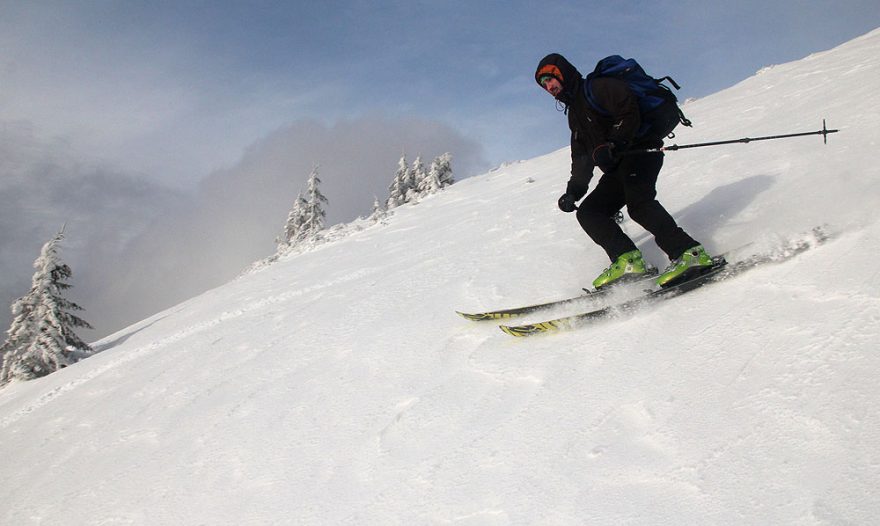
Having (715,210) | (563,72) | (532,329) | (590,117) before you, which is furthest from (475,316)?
(715,210)

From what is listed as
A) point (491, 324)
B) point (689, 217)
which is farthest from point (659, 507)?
point (689, 217)

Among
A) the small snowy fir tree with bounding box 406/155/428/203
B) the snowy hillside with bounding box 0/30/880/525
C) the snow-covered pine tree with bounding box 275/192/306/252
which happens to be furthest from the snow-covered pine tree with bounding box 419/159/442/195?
the snowy hillside with bounding box 0/30/880/525

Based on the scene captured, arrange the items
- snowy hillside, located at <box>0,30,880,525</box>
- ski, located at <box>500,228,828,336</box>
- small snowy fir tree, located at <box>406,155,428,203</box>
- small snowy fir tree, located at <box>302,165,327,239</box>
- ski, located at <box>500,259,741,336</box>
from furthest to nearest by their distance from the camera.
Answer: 1. small snowy fir tree, located at <box>406,155,428,203</box>
2. small snowy fir tree, located at <box>302,165,327,239</box>
3. ski, located at <box>500,259,741,336</box>
4. ski, located at <box>500,228,828,336</box>
5. snowy hillside, located at <box>0,30,880,525</box>

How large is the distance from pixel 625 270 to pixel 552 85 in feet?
5.72

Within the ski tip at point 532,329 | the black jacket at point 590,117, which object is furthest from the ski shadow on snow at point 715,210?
the ski tip at point 532,329

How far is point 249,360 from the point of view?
6074 mm

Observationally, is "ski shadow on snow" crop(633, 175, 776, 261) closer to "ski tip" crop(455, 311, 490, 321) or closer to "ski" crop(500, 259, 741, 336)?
"ski" crop(500, 259, 741, 336)

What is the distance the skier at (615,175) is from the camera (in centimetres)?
388

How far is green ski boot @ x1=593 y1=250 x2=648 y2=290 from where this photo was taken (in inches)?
167

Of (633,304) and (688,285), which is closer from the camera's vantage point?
(688,285)

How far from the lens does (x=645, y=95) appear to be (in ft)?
13.3

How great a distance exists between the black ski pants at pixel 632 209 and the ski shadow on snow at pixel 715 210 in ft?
2.31

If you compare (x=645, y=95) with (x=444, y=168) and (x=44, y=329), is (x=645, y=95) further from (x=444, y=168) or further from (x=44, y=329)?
(x=444, y=168)

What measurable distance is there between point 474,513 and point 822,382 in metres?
1.84
